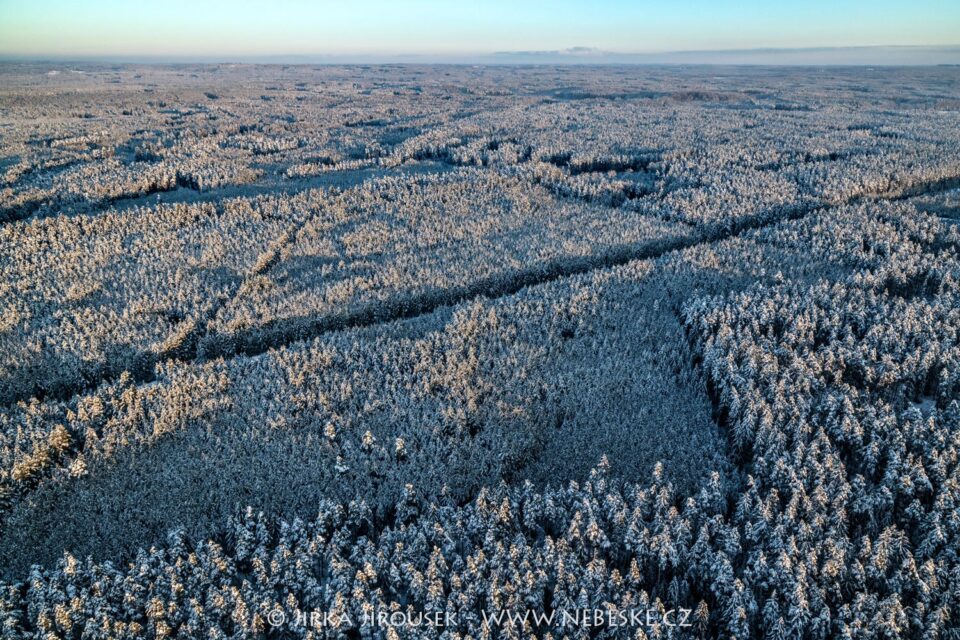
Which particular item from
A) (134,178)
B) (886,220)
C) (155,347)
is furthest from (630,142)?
(155,347)

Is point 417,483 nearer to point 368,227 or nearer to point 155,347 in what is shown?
point 155,347

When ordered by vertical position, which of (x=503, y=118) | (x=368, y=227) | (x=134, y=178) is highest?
(x=503, y=118)
